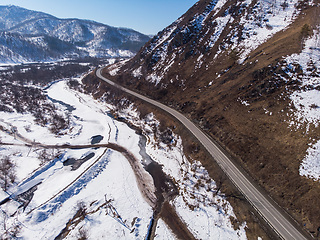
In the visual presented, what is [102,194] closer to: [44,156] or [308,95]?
[44,156]

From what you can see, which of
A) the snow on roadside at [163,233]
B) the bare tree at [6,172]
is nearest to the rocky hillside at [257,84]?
the snow on roadside at [163,233]

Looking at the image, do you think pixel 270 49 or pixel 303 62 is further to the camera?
pixel 270 49

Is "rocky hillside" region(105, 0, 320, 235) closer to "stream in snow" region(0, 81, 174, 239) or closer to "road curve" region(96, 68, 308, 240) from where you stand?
"road curve" region(96, 68, 308, 240)

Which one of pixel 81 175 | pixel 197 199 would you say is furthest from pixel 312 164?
pixel 81 175

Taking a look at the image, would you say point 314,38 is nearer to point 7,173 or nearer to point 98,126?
point 98,126

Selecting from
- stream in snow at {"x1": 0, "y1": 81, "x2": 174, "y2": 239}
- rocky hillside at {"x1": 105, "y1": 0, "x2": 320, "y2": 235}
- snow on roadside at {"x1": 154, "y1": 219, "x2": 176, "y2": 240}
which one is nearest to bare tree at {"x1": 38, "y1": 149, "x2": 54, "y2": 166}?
stream in snow at {"x1": 0, "y1": 81, "x2": 174, "y2": 239}

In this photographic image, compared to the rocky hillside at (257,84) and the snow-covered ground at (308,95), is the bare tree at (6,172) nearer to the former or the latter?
the rocky hillside at (257,84)

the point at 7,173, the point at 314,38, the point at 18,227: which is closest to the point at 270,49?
the point at 314,38
